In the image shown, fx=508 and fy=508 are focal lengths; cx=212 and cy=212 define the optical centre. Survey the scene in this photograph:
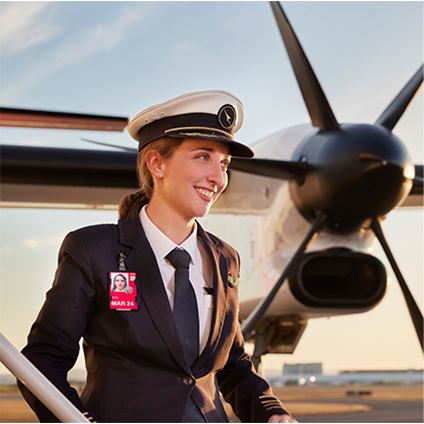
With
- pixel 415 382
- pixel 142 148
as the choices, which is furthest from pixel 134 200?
pixel 415 382

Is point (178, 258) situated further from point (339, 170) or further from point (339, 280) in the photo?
point (339, 280)

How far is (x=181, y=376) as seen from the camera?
1266 mm

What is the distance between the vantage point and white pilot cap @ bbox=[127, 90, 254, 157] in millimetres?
1460

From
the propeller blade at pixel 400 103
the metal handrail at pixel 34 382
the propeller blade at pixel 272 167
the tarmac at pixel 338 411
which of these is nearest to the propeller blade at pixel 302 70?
the propeller blade at pixel 272 167

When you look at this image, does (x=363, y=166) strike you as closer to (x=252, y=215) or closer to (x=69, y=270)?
(x=252, y=215)

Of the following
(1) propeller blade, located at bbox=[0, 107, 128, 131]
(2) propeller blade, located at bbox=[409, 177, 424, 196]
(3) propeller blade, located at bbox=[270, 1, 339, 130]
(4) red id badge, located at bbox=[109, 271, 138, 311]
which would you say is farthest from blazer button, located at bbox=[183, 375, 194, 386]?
(1) propeller blade, located at bbox=[0, 107, 128, 131]

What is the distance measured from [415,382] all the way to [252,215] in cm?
5334

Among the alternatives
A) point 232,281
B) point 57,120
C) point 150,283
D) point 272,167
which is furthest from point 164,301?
point 57,120

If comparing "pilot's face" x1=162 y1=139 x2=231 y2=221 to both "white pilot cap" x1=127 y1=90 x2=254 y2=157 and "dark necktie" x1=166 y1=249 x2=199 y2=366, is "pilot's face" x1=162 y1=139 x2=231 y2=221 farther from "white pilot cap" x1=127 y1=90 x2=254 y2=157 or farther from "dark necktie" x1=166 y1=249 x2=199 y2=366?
"dark necktie" x1=166 y1=249 x2=199 y2=366

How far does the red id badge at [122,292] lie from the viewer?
127cm

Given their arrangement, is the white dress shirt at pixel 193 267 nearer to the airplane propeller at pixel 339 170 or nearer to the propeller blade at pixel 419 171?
the airplane propeller at pixel 339 170

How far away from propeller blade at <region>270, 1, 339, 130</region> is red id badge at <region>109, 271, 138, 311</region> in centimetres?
497

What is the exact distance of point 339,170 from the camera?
5.38 m

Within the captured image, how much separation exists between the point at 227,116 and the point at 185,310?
0.60m
